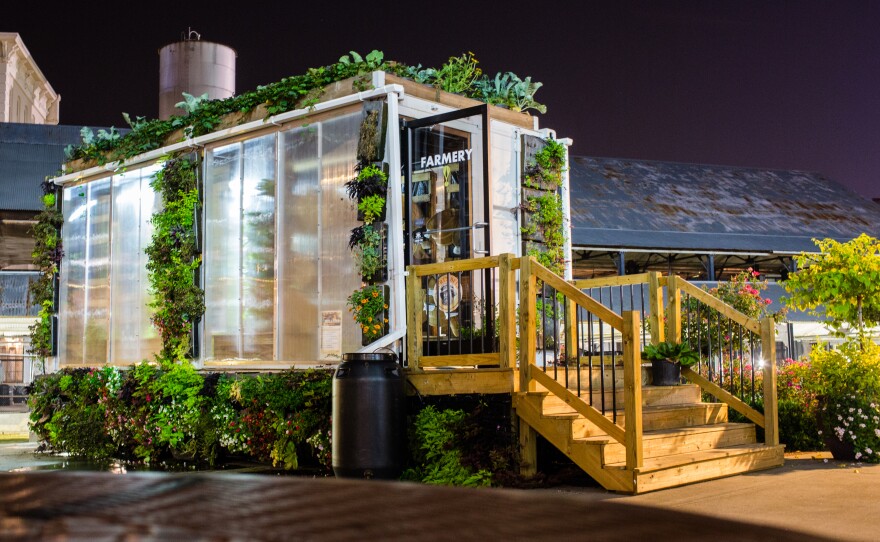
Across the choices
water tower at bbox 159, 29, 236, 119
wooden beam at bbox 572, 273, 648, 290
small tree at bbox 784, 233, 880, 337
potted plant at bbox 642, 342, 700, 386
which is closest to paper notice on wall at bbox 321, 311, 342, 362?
wooden beam at bbox 572, 273, 648, 290

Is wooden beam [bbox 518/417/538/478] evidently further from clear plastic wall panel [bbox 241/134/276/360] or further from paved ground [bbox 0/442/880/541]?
paved ground [bbox 0/442/880/541]

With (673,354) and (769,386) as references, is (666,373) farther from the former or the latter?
(769,386)

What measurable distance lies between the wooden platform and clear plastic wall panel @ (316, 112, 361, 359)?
107 inches

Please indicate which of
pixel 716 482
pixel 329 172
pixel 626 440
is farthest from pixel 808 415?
pixel 329 172

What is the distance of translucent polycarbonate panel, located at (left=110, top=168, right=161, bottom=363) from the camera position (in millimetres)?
12648

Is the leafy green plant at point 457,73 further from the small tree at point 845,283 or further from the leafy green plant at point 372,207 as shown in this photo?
the small tree at point 845,283

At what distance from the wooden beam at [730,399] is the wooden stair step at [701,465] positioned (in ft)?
1.29

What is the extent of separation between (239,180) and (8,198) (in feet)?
47.6

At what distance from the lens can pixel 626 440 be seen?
6992 mm

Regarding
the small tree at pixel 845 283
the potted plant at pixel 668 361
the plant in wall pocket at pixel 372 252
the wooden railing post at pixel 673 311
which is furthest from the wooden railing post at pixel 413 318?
the small tree at pixel 845 283

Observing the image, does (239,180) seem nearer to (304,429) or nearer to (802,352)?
(304,429)

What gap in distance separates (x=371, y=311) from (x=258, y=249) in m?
2.39

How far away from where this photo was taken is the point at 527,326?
25.9ft

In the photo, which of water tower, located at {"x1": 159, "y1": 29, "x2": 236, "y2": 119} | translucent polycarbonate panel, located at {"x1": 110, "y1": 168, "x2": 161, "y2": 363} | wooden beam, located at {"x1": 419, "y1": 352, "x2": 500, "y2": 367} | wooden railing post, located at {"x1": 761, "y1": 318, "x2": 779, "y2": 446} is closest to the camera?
wooden beam, located at {"x1": 419, "y1": 352, "x2": 500, "y2": 367}
